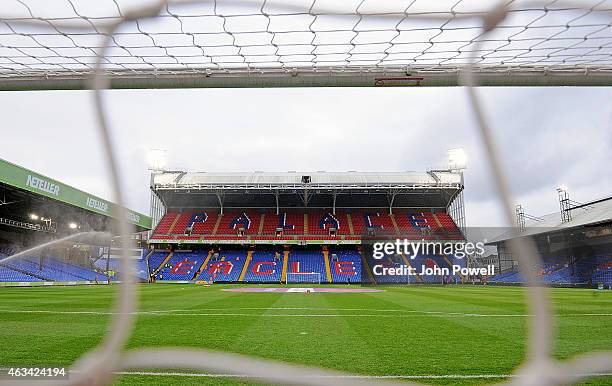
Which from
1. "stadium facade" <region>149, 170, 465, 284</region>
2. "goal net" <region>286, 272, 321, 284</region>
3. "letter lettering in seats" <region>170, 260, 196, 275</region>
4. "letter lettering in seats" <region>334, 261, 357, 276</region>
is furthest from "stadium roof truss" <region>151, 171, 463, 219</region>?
"goal net" <region>286, 272, 321, 284</region>

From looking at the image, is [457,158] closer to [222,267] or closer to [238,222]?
[238,222]

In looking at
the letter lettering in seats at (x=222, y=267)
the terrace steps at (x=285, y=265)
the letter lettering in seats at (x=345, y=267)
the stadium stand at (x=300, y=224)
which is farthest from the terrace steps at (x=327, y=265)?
the letter lettering in seats at (x=222, y=267)

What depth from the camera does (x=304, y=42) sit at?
2.93m

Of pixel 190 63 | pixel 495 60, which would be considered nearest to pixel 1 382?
pixel 190 63

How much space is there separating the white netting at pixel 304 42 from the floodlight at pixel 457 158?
3276cm

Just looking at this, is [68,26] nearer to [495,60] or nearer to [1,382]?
[1,382]

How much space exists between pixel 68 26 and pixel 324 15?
169cm

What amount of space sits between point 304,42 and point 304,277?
29044 millimetres

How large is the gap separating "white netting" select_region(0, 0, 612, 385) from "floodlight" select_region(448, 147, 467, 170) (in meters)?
Answer: 32.8

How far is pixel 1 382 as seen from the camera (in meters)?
2.36

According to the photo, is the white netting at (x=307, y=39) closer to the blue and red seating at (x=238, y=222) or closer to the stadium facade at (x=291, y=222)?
the stadium facade at (x=291, y=222)

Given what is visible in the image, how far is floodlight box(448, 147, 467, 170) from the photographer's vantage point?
34125 millimetres

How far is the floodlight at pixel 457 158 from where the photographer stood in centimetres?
3412

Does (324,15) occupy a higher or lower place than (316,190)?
lower
